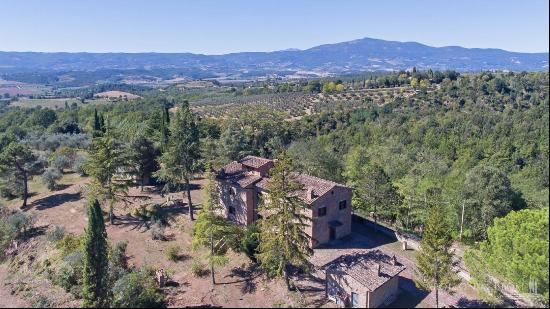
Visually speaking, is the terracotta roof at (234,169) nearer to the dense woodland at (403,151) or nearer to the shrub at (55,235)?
the dense woodland at (403,151)

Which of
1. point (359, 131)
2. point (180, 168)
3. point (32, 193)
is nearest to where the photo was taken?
point (180, 168)

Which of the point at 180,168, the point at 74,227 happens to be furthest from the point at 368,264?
the point at 74,227

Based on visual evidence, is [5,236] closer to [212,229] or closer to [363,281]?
[212,229]

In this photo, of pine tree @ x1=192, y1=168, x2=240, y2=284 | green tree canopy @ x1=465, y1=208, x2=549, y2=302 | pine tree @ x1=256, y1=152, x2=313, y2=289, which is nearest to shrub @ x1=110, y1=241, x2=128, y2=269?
pine tree @ x1=192, y1=168, x2=240, y2=284

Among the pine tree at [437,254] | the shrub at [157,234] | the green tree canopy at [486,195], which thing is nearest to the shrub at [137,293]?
the shrub at [157,234]

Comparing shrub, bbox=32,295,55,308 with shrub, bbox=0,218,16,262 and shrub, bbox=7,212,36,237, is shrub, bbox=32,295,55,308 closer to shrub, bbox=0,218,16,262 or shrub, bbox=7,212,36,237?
shrub, bbox=0,218,16,262

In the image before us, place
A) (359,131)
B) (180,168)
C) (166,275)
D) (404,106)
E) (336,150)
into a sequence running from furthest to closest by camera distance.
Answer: (404,106) → (359,131) → (336,150) → (180,168) → (166,275)

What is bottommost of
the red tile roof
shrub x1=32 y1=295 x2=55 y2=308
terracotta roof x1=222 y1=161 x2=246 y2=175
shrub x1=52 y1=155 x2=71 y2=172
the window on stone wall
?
shrub x1=32 y1=295 x2=55 y2=308

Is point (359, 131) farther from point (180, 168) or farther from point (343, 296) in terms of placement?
point (343, 296)
